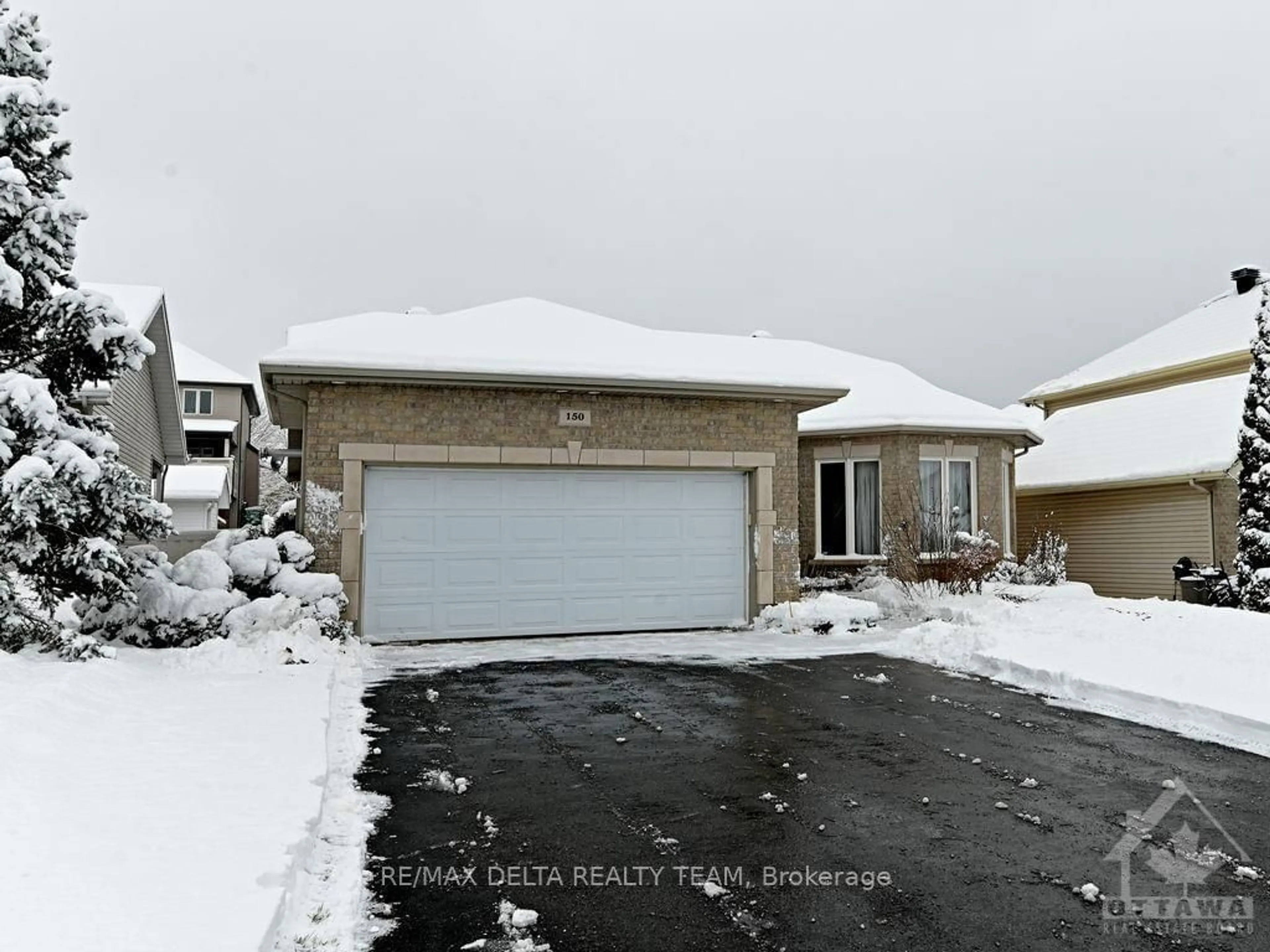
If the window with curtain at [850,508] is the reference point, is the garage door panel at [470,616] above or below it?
below

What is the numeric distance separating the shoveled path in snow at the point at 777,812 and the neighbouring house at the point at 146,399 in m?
8.75

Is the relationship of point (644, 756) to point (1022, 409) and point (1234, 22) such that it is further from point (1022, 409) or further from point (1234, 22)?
point (1022, 409)

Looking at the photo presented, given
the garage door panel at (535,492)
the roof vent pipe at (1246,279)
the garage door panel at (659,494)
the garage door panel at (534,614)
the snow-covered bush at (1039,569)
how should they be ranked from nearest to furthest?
the garage door panel at (534,614), the garage door panel at (535,492), the garage door panel at (659,494), the snow-covered bush at (1039,569), the roof vent pipe at (1246,279)

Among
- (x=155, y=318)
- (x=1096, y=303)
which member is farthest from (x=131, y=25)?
(x=1096, y=303)

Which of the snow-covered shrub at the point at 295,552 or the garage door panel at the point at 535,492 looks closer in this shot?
the snow-covered shrub at the point at 295,552

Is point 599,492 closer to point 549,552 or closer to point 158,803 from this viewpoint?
point 549,552

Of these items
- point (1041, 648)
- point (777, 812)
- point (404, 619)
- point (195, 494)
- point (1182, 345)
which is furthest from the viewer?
point (195, 494)

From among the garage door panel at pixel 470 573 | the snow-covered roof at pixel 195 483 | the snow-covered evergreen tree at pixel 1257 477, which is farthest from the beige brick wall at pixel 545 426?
→ the snow-covered roof at pixel 195 483

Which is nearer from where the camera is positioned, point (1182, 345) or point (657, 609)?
point (657, 609)

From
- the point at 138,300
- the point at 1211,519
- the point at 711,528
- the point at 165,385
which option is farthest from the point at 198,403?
the point at 1211,519

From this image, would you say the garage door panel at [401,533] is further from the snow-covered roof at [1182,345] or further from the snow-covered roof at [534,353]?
the snow-covered roof at [1182,345]

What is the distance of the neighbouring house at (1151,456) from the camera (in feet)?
57.1

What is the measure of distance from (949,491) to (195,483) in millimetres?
24341

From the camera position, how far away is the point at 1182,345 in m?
22.3
